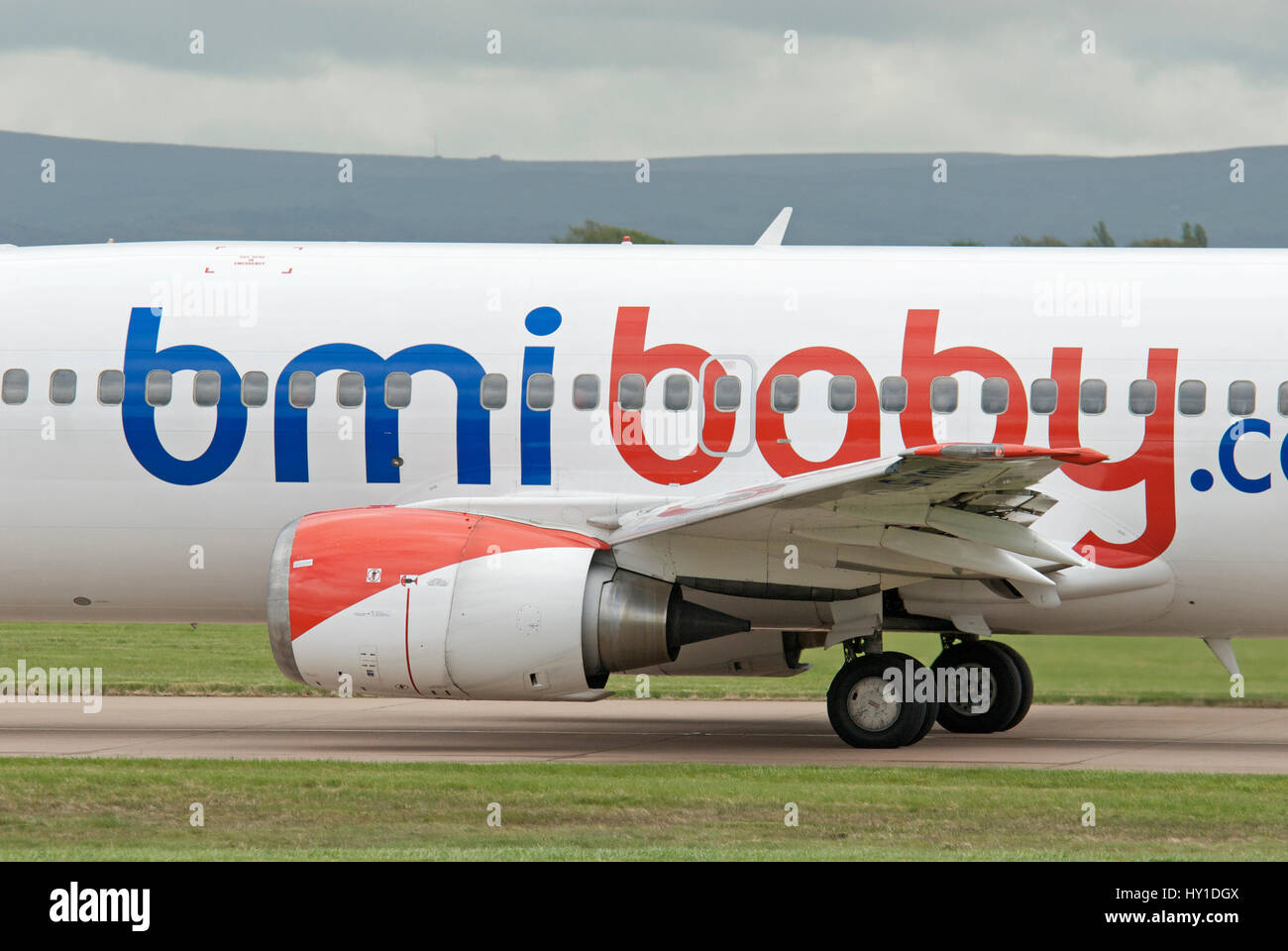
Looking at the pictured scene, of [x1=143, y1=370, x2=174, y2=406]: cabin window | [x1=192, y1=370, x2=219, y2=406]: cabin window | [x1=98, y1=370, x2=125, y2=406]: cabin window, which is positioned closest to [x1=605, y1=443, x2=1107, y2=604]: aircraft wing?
[x1=192, y1=370, x2=219, y2=406]: cabin window

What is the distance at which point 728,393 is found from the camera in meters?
15.0

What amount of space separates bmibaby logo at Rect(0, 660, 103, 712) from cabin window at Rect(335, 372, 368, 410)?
5855mm

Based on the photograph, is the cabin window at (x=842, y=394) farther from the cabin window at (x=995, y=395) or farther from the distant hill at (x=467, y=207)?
the distant hill at (x=467, y=207)

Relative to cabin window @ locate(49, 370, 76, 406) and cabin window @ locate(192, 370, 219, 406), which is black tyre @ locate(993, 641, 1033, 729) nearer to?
cabin window @ locate(192, 370, 219, 406)

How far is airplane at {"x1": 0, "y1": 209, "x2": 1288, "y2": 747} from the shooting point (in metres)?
14.9

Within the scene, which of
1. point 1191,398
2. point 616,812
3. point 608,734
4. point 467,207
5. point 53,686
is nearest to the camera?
point 616,812

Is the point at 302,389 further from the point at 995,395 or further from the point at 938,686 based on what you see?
the point at 938,686

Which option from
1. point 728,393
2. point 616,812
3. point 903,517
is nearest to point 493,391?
point 728,393

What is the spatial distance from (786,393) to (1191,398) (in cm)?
355

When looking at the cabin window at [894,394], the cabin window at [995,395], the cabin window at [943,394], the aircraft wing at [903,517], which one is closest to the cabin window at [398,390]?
the aircraft wing at [903,517]

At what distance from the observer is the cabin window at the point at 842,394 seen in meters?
15.0

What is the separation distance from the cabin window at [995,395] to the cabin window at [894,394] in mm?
664

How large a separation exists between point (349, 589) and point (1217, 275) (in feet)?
27.2

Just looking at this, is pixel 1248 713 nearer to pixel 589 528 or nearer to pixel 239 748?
pixel 589 528
